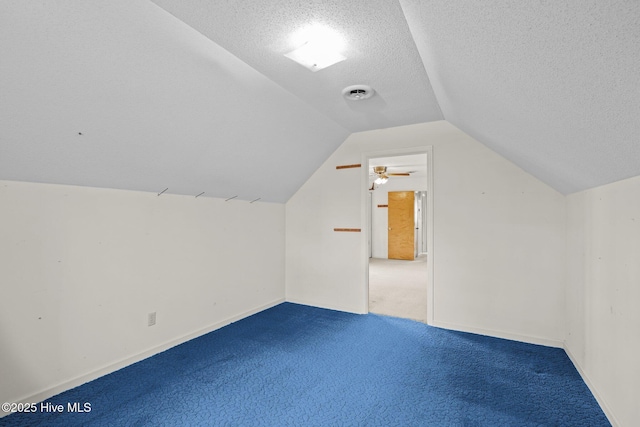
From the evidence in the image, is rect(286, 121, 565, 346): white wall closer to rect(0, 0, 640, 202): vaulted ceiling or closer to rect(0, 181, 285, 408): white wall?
rect(0, 0, 640, 202): vaulted ceiling

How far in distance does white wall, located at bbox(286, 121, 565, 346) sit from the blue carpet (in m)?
0.29

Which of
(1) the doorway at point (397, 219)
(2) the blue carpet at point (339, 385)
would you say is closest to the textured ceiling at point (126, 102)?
(2) the blue carpet at point (339, 385)

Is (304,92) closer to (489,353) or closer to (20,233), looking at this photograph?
(20,233)

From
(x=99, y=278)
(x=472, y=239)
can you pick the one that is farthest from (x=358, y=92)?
(x=99, y=278)

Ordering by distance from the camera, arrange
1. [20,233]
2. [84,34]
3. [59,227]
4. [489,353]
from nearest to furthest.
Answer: [84,34], [20,233], [59,227], [489,353]

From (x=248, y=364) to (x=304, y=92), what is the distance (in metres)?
2.33

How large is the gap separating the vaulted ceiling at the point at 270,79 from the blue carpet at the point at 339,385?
1.47 meters

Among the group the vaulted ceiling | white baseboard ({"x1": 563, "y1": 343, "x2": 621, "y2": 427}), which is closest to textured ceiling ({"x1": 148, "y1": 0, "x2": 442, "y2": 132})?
the vaulted ceiling

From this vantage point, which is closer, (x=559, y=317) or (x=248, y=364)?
(x=248, y=364)

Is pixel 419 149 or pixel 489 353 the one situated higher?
pixel 419 149

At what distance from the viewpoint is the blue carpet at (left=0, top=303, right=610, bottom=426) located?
1907 millimetres

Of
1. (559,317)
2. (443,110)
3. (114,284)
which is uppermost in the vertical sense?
(443,110)

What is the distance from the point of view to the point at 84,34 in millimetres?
1461

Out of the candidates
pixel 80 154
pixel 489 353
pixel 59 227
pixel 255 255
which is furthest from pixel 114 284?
pixel 489 353
